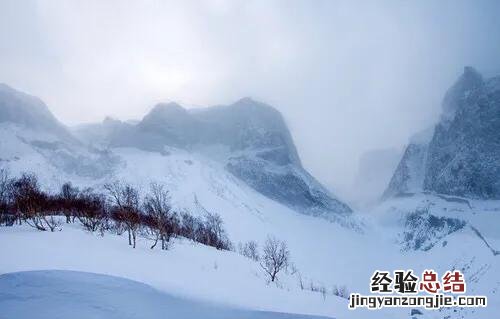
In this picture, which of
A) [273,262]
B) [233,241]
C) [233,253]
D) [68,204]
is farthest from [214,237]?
[273,262]

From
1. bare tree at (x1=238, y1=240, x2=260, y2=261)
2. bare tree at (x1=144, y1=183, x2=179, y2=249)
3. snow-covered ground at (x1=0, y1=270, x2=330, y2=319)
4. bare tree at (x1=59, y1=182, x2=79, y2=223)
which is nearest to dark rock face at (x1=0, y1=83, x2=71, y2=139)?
bare tree at (x1=238, y1=240, x2=260, y2=261)

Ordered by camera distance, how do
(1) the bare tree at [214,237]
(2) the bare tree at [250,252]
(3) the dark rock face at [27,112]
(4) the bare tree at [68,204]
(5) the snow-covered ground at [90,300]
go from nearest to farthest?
(5) the snow-covered ground at [90,300] < (4) the bare tree at [68,204] < (1) the bare tree at [214,237] < (2) the bare tree at [250,252] < (3) the dark rock face at [27,112]

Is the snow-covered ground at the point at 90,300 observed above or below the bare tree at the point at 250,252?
below

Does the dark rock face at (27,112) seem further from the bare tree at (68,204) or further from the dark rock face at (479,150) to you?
the dark rock face at (479,150)

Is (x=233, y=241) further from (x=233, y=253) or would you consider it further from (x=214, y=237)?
(x=233, y=253)

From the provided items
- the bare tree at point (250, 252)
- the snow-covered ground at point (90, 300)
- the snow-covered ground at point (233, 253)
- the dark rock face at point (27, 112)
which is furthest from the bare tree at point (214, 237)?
the dark rock face at point (27, 112)

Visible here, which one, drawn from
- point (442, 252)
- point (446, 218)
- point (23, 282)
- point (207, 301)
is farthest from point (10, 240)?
point (446, 218)

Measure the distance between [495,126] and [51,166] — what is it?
639 ft

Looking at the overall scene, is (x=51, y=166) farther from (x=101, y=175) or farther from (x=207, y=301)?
(x=207, y=301)

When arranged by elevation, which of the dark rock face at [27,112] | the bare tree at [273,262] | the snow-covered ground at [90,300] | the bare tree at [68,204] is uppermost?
the dark rock face at [27,112]

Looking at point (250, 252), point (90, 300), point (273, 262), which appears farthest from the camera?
point (250, 252)

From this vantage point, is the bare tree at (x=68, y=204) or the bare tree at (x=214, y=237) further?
the bare tree at (x=214, y=237)

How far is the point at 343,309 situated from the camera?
18.1 metres

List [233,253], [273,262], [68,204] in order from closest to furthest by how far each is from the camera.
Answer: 1. [273,262]
2. [233,253]
3. [68,204]
